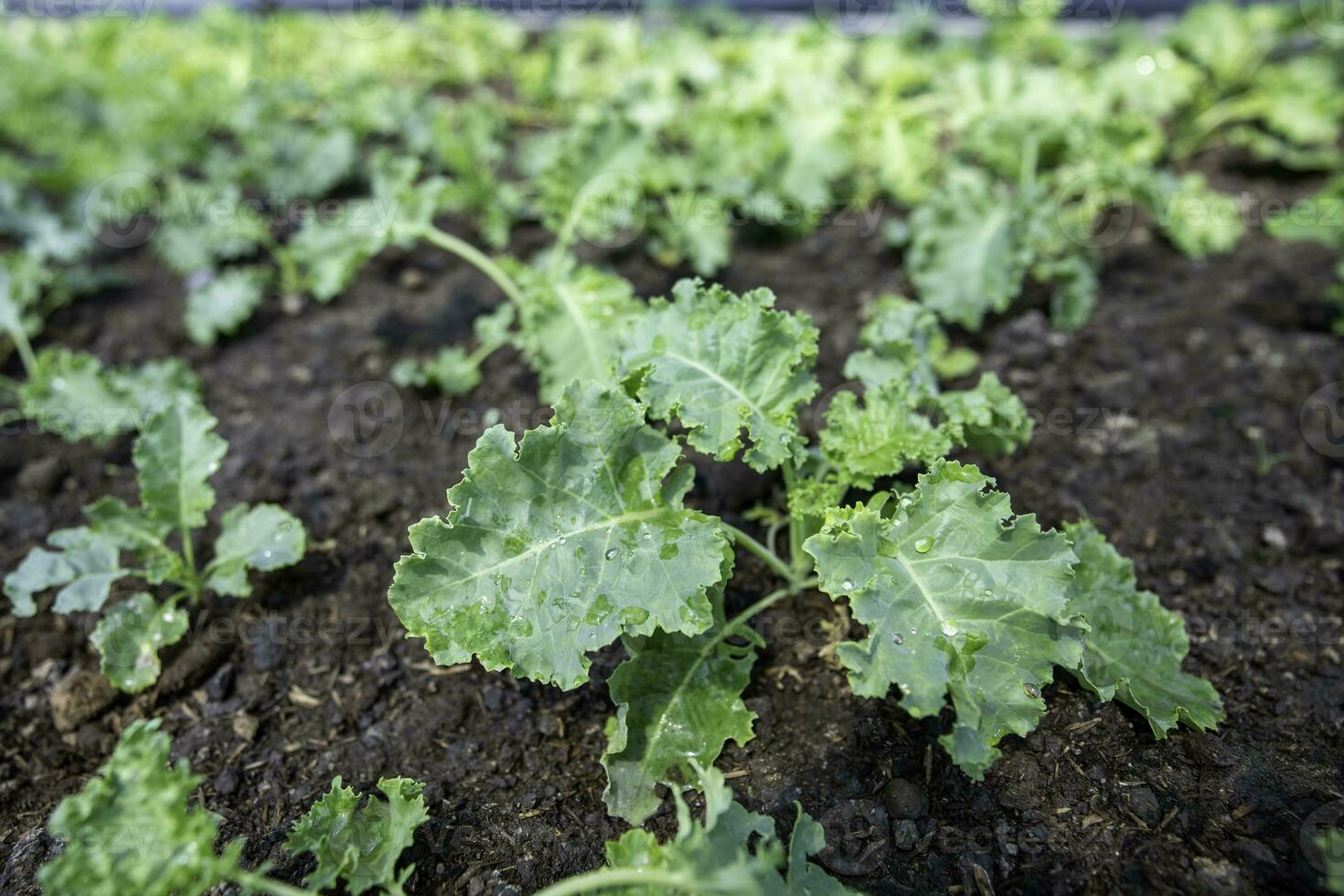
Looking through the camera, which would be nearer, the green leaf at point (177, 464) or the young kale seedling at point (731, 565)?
the young kale seedling at point (731, 565)

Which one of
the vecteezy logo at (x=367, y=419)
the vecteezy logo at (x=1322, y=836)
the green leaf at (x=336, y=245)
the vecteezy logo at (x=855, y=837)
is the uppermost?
the green leaf at (x=336, y=245)

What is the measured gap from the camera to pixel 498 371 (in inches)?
136

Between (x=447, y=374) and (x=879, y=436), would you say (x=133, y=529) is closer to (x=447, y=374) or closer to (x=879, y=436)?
(x=447, y=374)

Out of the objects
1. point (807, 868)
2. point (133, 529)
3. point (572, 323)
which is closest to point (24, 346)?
point (133, 529)

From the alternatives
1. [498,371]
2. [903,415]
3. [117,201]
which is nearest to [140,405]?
[498,371]

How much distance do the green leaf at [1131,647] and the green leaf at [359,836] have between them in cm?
151

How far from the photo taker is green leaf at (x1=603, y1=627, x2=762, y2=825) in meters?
2.16

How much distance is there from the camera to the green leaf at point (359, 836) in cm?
192

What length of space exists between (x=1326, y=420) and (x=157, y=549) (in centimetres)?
378

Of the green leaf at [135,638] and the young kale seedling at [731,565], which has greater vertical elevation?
the young kale seedling at [731,565]

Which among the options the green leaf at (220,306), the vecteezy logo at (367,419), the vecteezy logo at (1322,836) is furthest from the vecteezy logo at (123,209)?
Result: the vecteezy logo at (1322,836)

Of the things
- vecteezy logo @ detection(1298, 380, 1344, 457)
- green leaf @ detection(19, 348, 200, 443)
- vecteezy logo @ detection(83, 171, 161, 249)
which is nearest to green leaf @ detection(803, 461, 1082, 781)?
vecteezy logo @ detection(1298, 380, 1344, 457)

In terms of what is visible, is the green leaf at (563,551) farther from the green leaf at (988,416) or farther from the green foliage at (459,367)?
the green foliage at (459,367)

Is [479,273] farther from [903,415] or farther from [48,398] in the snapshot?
[903,415]
